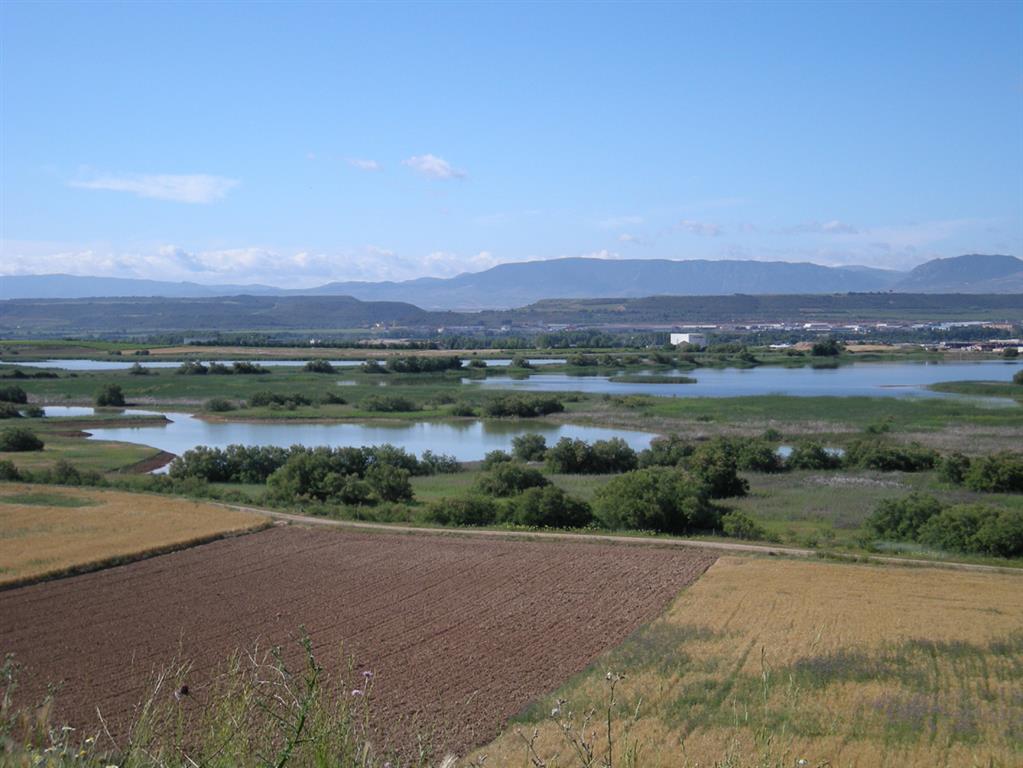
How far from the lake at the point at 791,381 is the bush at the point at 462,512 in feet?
119

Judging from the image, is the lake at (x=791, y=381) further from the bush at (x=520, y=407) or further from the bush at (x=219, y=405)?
the bush at (x=219, y=405)

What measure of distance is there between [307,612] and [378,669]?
360 centimetres

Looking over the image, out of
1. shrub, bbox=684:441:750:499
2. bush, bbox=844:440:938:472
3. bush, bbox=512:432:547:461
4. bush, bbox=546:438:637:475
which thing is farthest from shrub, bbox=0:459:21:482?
bush, bbox=844:440:938:472

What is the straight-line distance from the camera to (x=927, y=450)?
35.7 metres

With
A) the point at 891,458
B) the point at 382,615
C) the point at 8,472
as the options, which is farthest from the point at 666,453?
the point at 8,472

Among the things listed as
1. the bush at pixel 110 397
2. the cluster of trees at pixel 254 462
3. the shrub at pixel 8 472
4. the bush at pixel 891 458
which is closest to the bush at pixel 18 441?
the shrub at pixel 8 472

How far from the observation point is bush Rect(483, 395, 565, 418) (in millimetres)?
54438

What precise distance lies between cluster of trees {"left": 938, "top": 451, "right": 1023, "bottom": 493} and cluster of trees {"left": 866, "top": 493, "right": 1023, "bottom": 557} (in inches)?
264

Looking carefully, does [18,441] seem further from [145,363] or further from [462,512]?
[145,363]

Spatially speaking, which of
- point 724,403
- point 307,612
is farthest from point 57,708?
point 724,403

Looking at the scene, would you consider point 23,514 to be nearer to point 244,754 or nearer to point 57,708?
point 57,708

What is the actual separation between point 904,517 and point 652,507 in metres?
6.23

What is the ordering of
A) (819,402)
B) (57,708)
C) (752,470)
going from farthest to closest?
(819,402) → (752,470) → (57,708)

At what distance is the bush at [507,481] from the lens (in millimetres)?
30609
